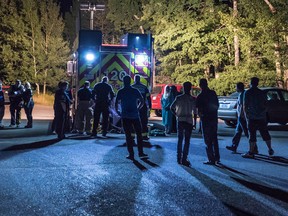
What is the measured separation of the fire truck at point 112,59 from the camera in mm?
12680

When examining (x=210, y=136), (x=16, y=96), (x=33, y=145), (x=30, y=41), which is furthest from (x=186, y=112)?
(x=30, y=41)

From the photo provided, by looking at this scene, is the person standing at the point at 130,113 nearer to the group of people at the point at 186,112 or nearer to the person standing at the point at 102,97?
the group of people at the point at 186,112

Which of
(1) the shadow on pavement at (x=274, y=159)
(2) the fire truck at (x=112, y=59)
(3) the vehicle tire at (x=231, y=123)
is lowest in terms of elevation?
(1) the shadow on pavement at (x=274, y=159)

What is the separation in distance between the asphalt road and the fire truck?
3.23 metres

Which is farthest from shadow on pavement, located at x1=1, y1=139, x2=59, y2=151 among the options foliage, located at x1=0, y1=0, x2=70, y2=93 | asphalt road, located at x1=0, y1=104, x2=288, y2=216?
foliage, located at x1=0, y1=0, x2=70, y2=93

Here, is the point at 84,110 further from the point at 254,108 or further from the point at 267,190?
the point at 267,190

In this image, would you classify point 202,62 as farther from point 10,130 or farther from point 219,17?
point 10,130

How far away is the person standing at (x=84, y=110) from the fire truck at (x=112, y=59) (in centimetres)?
57

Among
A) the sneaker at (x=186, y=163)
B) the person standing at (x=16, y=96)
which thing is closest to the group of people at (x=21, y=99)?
the person standing at (x=16, y=96)

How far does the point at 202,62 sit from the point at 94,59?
602 inches

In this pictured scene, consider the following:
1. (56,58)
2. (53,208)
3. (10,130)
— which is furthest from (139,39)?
(56,58)

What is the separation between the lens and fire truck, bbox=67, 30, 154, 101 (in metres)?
12.7

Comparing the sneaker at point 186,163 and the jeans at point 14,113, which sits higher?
the jeans at point 14,113

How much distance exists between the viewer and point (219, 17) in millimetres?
26203
